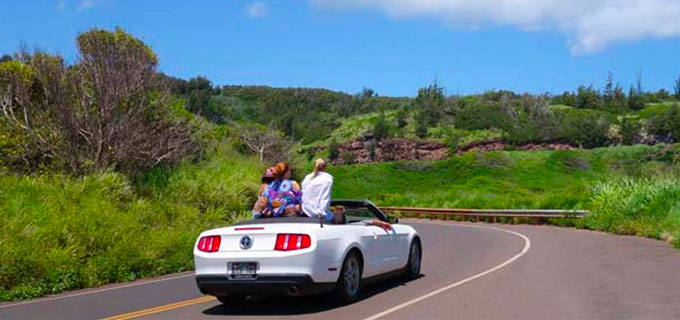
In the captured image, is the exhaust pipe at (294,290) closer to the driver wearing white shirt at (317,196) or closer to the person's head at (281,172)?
the driver wearing white shirt at (317,196)

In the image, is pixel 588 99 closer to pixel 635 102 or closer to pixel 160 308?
pixel 635 102

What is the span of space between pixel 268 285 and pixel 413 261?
168 inches

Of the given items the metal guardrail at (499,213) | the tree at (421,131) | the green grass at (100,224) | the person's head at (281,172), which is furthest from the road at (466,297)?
the tree at (421,131)

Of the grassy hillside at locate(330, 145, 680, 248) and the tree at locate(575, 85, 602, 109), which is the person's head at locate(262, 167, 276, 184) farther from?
the tree at locate(575, 85, 602, 109)

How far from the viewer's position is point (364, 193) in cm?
8012

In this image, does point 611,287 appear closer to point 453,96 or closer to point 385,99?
point 453,96

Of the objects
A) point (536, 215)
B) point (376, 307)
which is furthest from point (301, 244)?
point (536, 215)

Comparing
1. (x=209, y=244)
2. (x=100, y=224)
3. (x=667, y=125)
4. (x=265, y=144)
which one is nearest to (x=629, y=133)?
(x=667, y=125)

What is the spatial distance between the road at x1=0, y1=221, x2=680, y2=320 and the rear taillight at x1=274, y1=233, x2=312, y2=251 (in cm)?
85

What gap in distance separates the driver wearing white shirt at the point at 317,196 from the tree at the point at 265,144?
23848 millimetres

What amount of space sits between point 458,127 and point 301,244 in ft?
339

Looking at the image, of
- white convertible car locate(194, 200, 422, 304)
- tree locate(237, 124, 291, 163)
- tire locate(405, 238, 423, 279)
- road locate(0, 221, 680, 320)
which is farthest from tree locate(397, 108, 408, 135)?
white convertible car locate(194, 200, 422, 304)

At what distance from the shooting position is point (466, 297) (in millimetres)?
10836

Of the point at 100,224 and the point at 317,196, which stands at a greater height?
the point at 317,196
